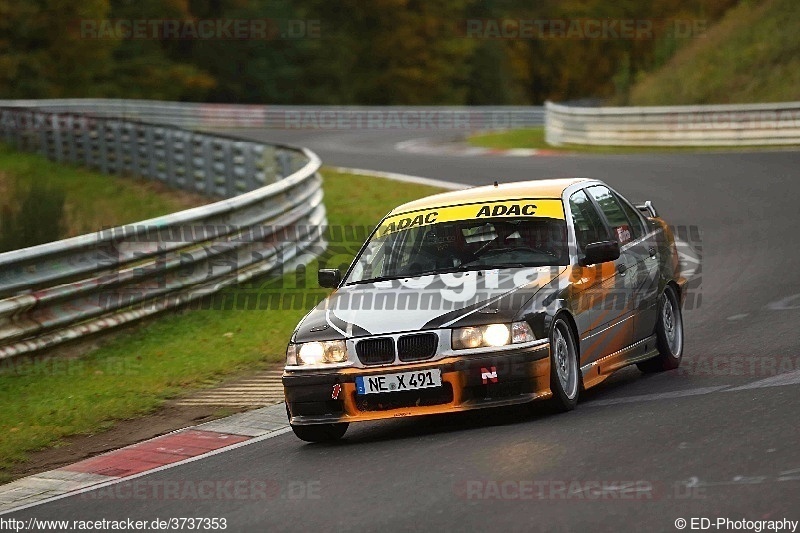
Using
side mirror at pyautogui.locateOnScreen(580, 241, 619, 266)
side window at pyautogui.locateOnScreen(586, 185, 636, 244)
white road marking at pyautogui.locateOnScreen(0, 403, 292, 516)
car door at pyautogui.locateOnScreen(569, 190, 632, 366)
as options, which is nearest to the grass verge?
side window at pyautogui.locateOnScreen(586, 185, 636, 244)

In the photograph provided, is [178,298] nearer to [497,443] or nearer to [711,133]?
[497,443]

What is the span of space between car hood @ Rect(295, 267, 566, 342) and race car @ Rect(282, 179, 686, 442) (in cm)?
1

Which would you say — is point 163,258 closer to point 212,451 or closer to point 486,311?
point 212,451

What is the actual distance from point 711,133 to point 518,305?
2200 centimetres

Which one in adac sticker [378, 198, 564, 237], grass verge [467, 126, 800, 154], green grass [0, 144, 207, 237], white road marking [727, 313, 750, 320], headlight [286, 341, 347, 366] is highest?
adac sticker [378, 198, 564, 237]

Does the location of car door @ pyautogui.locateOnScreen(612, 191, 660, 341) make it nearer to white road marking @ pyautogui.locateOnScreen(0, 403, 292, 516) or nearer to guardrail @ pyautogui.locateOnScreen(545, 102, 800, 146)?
white road marking @ pyautogui.locateOnScreen(0, 403, 292, 516)

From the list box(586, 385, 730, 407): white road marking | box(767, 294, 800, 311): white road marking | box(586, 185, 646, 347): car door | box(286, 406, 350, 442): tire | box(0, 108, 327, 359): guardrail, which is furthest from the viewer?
box(767, 294, 800, 311): white road marking

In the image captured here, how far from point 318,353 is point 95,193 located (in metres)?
19.1

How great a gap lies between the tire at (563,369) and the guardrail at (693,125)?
2057 cm

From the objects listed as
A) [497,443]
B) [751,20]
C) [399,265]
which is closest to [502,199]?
[399,265]

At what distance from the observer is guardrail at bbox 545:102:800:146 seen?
28500mm

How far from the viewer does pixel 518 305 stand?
28.0ft

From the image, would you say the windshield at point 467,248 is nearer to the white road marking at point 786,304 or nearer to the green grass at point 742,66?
the white road marking at point 786,304

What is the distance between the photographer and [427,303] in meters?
8.73
